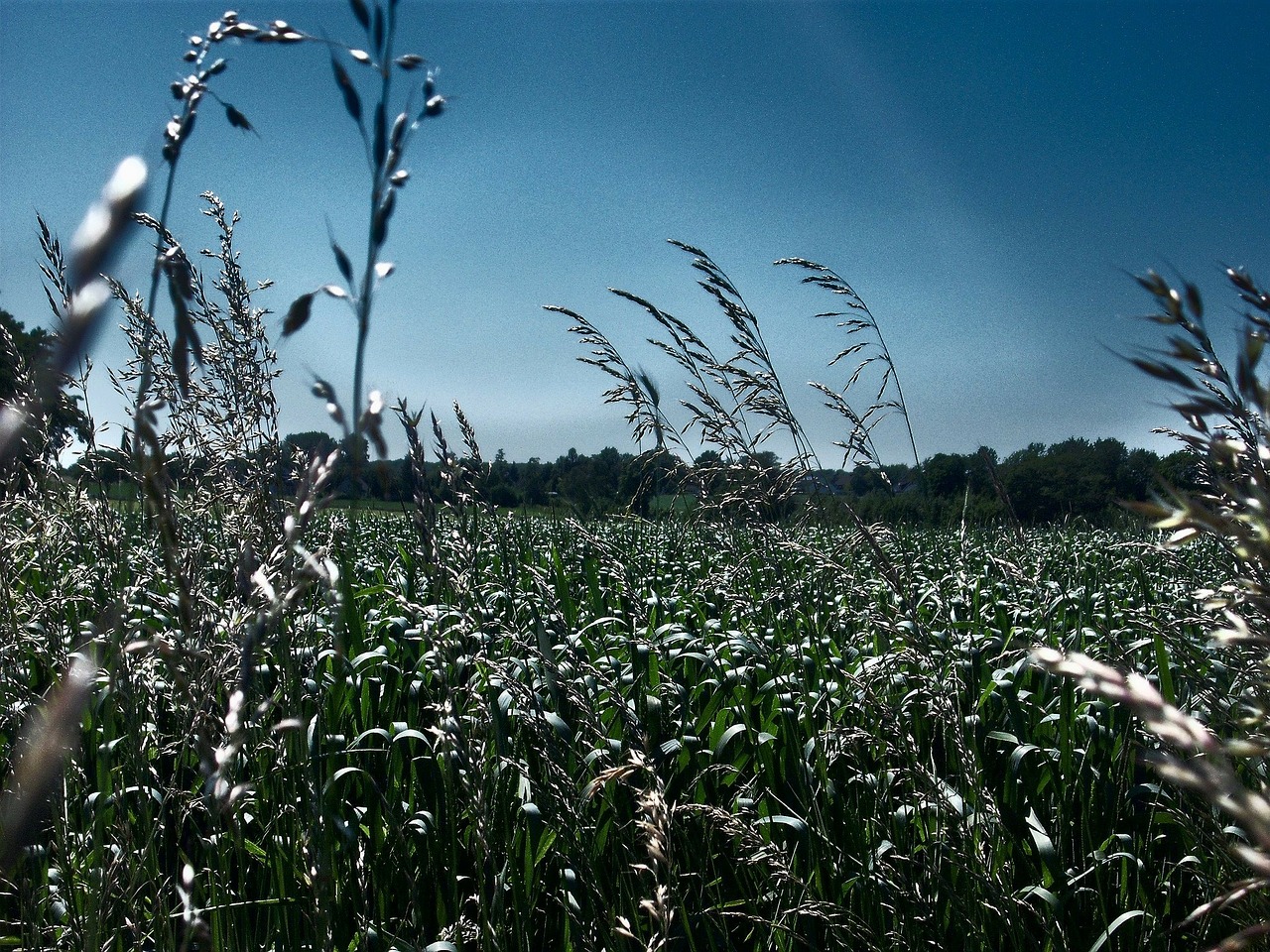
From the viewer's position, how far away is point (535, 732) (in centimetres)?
183

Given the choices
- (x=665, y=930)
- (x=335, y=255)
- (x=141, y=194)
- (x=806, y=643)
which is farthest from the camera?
(x=806, y=643)

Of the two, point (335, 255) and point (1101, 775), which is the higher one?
point (335, 255)

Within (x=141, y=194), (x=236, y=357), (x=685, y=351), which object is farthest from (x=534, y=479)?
(x=141, y=194)

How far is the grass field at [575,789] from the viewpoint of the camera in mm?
1587

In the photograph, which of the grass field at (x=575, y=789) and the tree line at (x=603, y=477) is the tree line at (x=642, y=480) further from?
the grass field at (x=575, y=789)

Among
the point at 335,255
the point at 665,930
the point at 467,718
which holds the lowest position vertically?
the point at 665,930

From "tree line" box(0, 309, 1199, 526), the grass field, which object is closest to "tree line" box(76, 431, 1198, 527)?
"tree line" box(0, 309, 1199, 526)

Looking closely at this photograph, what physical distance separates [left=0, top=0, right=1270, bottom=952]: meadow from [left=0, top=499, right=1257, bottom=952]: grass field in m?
→ 0.02

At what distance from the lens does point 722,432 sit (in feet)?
9.31

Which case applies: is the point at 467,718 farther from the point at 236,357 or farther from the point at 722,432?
the point at 722,432

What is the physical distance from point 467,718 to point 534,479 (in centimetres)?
370

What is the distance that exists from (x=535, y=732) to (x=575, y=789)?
0.75 feet

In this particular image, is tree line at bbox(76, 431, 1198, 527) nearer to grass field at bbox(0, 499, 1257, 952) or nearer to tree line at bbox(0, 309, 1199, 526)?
tree line at bbox(0, 309, 1199, 526)

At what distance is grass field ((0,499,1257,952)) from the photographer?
159 centimetres
